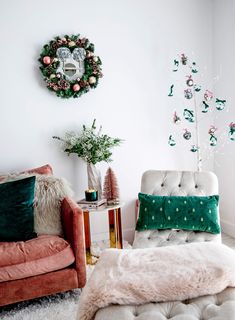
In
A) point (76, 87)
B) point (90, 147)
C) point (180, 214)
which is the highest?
point (76, 87)

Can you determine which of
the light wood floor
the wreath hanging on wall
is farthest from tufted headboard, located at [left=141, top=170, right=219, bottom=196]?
the wreath hanging on wall

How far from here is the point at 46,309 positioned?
2.04m

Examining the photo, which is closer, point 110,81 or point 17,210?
point 17,210

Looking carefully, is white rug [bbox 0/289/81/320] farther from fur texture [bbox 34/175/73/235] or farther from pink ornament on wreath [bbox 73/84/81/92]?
pink ornament on wreath [bbox 73/84/81/92]

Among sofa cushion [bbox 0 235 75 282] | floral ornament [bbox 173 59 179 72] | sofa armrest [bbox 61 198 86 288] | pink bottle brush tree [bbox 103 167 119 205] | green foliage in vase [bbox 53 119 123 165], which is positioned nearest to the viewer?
sofa cushion [bbox 0 235 75 282]

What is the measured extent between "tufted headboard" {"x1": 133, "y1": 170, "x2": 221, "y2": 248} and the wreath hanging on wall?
1.14 meters

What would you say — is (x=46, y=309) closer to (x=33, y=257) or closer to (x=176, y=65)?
(x=33, y=257)

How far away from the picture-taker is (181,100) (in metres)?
3.32

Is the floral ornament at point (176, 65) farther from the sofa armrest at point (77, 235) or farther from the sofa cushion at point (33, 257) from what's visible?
the sofa cushion at point (33, 257)

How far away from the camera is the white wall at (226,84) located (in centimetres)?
309

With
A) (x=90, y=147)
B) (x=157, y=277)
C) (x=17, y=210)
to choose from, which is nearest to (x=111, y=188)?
(x=90, y=147)

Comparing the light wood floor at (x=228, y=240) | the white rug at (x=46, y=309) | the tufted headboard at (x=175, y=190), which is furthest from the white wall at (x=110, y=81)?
the white rug at (x=46, y=309)

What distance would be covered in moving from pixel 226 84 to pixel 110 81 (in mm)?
1192

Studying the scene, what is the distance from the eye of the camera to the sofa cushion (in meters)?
1.93
